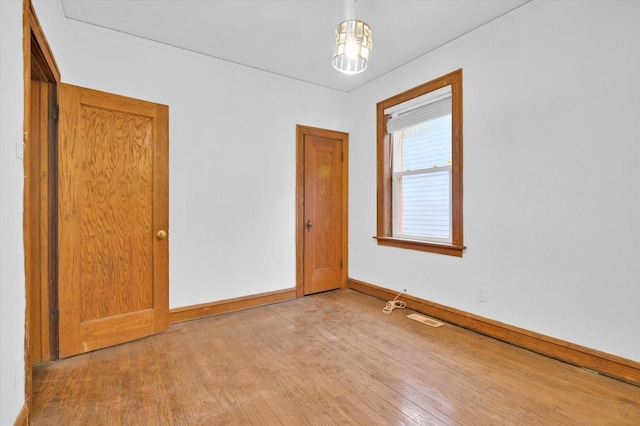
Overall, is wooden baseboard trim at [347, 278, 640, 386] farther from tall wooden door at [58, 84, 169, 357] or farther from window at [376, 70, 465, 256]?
tall wooden door at [58, 84, 169, 357]

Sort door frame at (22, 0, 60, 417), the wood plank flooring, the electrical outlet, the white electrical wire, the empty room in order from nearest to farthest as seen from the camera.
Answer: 1. the wood plank flooring
2. the empty room
3. door frame at (22, 0, 60, 417)
4. the electrical outlet
5. the white electrical wire

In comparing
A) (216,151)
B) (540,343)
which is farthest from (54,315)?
(540,343)

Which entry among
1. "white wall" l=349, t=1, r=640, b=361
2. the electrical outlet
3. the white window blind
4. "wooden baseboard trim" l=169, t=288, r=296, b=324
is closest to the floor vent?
"white wall" l=349, t=1, r=640, b=361

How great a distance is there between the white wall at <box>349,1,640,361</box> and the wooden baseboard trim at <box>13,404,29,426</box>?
318cm

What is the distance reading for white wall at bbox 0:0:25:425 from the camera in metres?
1.31

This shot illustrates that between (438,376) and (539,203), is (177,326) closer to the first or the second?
(438,376)

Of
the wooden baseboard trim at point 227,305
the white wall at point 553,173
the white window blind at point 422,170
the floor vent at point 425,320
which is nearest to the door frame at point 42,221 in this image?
the wooden baseboard trim at point 227,305

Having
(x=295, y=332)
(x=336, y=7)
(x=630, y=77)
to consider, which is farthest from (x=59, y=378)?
(x=630, y=77)

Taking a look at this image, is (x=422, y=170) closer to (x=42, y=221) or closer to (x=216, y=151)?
(x=216, y=151)

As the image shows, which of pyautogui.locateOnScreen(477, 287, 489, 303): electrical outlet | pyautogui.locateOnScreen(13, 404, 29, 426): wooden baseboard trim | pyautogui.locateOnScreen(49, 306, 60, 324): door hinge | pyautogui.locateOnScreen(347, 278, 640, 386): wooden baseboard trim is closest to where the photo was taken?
pyautogui.locateOnScreen(13, 404, 29, 426): wooden baseboard trim

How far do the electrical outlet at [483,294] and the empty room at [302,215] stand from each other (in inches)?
1.7

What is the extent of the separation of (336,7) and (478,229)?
2.32 meters

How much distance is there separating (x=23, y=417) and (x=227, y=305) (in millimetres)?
1923

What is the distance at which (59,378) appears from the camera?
6.81 ft
